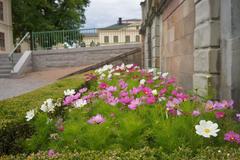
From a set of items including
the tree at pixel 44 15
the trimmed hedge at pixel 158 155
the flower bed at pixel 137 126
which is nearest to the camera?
the trimmed hedge at pixel 158 155

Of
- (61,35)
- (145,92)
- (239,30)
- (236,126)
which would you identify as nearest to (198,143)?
(236,126)

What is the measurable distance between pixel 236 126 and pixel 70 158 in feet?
4.55

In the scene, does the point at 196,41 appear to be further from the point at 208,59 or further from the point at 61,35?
the point at 61,35

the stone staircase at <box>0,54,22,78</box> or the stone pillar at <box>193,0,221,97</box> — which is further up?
the stone pillar at <box>193,0,221,97</box>

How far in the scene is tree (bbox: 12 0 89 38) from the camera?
28.8 metres

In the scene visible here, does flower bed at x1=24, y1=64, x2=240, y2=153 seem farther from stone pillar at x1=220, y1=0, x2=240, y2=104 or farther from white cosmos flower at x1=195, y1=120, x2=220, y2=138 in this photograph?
stone pillar at x1=220, y1=0, x2=240, y2=104

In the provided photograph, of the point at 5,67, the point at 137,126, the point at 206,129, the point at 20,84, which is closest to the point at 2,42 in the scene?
the point at 5,67

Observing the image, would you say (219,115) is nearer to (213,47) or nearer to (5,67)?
(213,47)

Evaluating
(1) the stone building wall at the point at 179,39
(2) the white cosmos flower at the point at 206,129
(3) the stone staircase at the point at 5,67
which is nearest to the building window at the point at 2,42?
(3) the stone staircase at the point at 5,67

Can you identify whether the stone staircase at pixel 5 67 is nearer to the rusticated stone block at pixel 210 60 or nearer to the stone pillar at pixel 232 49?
the rusticated stone block at pixel 210 60

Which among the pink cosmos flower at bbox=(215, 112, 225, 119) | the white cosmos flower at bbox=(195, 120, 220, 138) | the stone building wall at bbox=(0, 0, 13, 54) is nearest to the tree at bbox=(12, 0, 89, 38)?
the stone building wall at bbox=(0, 0, 13, 54)

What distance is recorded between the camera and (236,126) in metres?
2.66

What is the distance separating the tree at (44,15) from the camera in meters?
28.8

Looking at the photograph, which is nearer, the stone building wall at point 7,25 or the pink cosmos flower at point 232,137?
the pink cosmos flower at point 232,137
